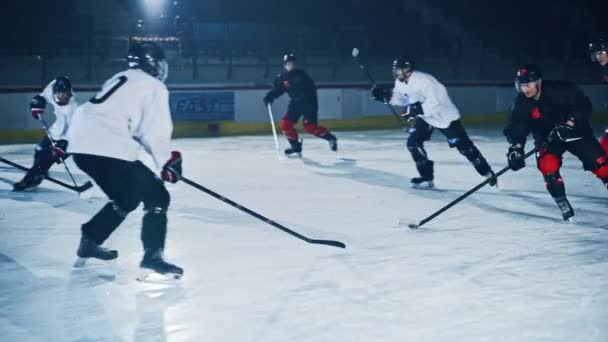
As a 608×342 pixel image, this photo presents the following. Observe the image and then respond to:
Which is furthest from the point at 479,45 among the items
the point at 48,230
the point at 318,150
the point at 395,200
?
the point at 48,230

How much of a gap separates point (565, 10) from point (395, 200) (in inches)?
611

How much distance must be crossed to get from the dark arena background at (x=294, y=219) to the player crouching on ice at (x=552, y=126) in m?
0.01

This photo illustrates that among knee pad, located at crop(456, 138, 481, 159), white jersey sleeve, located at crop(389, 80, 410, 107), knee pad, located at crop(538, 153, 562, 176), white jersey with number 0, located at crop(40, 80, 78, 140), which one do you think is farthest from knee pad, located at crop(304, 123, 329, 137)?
knee pad, located at crop(538, 153, 562, 176)

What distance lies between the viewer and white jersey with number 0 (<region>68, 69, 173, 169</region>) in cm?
382

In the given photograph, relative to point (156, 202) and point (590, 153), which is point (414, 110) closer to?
point (590, 153)

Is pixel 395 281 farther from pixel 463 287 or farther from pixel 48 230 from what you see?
pixel 48 230

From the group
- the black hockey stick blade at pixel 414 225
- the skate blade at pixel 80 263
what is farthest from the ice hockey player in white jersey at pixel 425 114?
the skate blade at pixel 80 263

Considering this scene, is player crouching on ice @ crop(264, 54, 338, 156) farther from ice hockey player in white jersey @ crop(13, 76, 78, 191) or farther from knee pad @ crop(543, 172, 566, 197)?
knee pad @ crop(543, 172, 566, 197)

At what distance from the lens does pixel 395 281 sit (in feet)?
13.3

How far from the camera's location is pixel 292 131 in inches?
394

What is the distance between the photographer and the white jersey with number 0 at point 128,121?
150 inches

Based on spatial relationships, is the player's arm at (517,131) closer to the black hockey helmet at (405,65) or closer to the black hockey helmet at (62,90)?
the black hockey helmet at (405,65)

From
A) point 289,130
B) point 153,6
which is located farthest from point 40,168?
point 153,6

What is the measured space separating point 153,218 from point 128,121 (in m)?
0.52
